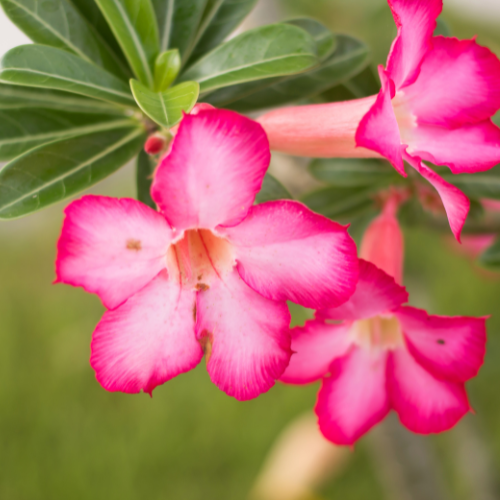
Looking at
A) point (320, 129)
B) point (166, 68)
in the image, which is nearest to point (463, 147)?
point (320, 129)

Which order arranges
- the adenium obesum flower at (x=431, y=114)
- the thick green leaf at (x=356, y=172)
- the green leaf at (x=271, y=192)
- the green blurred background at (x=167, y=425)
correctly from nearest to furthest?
the adenium obesum flower at (x=431, y=114) → the green leaf at (x=271, y=192) → the thick green leaf at (x=356, y=172) → the green blurred background at (x=167, y=425)

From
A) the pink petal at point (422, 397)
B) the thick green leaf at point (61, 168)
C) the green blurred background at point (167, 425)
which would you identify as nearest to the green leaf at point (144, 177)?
the thick green leaf at point (61, 168)

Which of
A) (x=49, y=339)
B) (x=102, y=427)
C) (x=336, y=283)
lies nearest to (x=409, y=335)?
(x=336, y=283)

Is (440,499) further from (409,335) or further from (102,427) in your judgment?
(102,427)

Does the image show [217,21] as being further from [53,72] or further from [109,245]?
[109,245]

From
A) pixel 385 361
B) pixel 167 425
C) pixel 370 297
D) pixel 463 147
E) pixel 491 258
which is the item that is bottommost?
pixel 167 425

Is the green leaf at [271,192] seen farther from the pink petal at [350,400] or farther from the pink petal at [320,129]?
the pink petal at [350,400]

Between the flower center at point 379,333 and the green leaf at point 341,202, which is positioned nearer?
the flower center at point 379,333
